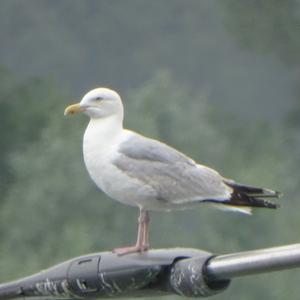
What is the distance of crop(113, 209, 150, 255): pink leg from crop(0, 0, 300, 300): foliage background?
9.42m

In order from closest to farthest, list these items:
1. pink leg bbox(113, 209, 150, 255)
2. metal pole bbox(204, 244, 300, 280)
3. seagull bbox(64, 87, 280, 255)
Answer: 1. metal pole bbox(204, 244, 300, 280)
2. pink leg bbox(113, 209, 150, 255)
3. seagull bbox(64, 87, 280, 255)

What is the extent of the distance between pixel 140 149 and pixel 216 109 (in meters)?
17.3

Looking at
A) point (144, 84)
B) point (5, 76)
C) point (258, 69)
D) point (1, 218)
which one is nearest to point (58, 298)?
point (1, 218)

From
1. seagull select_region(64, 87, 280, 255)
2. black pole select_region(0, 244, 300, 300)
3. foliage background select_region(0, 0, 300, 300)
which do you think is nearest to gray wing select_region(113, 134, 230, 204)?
seagull select_region(64, 87, 280, 255)

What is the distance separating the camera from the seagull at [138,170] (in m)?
5.47

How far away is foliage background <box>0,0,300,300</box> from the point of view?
55.5ft

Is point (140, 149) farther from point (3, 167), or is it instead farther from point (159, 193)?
point (3, 167)

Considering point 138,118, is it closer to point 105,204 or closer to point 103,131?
point 105,204

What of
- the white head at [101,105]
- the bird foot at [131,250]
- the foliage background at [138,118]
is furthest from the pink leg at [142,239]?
the foliage background at [138,118]

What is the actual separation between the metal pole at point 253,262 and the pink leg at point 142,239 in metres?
0.48

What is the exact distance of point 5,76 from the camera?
22547 mm

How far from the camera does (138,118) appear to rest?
18062 millimetres

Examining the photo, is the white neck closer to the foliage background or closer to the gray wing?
the gray wing

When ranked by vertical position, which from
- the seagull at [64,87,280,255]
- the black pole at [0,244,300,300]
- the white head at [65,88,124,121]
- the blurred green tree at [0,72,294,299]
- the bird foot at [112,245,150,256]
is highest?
the blurred green tree at [0,72,294,299]
